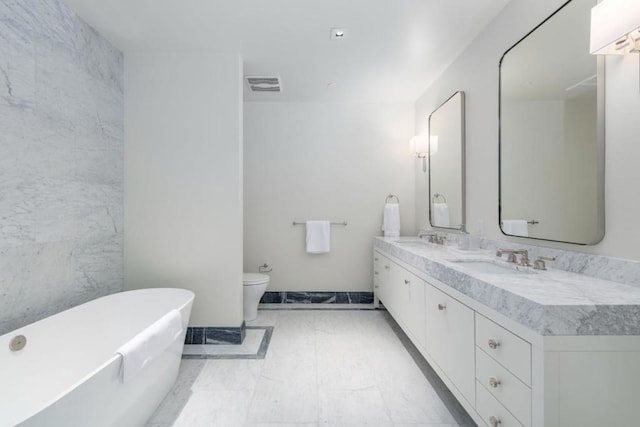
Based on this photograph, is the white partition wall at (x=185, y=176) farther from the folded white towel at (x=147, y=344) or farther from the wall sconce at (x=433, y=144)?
the wall sconce at (x=433, y=144)

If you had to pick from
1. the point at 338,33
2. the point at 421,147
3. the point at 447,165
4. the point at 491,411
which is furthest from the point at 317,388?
the point at 421,147

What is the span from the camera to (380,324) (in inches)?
116

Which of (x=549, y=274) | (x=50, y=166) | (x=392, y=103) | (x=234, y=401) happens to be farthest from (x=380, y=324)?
(x=50, y=166)

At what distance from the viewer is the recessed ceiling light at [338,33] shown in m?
2.11

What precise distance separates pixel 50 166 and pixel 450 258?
247cm

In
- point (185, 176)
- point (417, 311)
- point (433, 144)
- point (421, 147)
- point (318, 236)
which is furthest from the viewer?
point (318, 236)

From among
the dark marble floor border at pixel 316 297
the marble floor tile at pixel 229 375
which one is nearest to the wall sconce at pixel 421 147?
the dark marble floor border at pixel 316 297

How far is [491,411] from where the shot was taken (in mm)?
1211

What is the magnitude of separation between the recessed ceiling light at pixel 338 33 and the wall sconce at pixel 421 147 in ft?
4.84

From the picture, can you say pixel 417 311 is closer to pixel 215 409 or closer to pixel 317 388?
pixel 317 388

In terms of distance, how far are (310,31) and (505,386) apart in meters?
2.29

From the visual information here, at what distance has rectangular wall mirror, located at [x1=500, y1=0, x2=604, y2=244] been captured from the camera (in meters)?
1.33

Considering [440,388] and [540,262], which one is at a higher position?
[540,262]

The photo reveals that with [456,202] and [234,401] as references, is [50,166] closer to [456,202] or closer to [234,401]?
[234,401]
